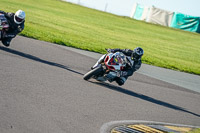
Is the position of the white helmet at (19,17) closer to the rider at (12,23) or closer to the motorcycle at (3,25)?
the rider at (12,23)

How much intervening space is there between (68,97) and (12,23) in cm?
481

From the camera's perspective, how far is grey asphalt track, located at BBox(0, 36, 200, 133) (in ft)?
18.6

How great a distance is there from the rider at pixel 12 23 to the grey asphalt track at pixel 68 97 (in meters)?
0.28

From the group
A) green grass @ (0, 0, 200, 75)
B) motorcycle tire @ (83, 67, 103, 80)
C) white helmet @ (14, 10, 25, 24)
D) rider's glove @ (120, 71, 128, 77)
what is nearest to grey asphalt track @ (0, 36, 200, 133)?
motorcycle tire @ (83, 67, 103, 80)

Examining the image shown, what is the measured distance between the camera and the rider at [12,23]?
10945mm

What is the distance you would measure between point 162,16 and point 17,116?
44.5 m

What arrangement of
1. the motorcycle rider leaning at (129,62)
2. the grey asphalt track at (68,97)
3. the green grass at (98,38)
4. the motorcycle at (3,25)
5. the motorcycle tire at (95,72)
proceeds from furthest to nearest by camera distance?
the green grass at (98,38)
the motorcycle at (3,25)
the motorcycle rider leaning at (129,62)
the motorcycle tire at (95,72)
the grey asphalt track at (68,97)

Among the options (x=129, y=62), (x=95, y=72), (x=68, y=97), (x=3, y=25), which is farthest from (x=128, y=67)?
(x=3, y=25)

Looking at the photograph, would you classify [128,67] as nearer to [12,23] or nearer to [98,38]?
[12,23]

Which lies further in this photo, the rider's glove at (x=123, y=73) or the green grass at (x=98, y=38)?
the green grass at (x=98, y=38)

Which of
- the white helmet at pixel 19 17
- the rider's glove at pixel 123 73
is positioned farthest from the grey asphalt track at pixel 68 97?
the white helmet at pixel 19 17

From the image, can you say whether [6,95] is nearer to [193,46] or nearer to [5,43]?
[5,43]

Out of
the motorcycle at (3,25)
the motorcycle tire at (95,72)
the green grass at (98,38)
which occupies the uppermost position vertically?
the motorcycle at (3,25)

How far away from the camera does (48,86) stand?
306 inches
